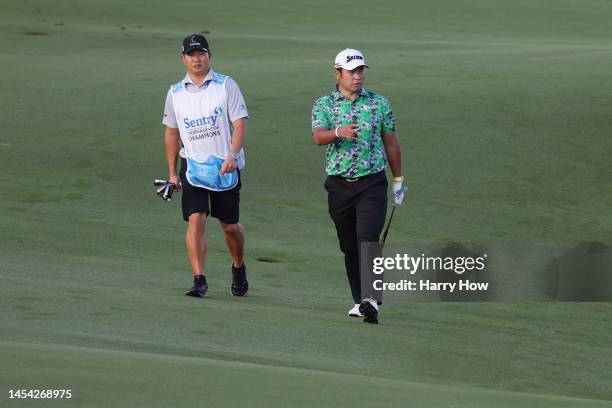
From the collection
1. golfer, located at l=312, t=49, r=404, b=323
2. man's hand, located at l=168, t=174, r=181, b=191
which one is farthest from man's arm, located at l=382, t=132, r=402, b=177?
man's hand, located at l=168, t=174, r=181, b=191

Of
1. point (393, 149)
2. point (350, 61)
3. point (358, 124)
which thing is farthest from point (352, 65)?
point (393, 149)

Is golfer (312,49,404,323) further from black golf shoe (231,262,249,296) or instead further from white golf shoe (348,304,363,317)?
black golf shoe (231,262,249,296)

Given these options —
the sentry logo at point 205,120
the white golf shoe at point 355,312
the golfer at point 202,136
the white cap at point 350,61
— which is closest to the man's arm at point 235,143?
the golfer at point 202,136

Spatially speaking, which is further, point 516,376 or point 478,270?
point 478,270

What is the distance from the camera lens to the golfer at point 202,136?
1088 centimetres

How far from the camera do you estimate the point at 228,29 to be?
3475 centimetres

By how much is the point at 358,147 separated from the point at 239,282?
1.78 meters

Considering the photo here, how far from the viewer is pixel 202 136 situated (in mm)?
10922

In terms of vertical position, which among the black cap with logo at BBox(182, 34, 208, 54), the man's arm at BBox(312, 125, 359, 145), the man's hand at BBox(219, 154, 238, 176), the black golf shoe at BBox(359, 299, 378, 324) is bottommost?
the black golf shoe at BBox(359, 299, 378, 324)

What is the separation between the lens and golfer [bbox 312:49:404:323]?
10.2 metres

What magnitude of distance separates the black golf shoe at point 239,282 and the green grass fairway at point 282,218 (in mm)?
236

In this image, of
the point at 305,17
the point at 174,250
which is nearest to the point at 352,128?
the point at 174,250

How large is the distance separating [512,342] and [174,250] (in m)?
4.75

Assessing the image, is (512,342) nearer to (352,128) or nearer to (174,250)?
(352,128)
